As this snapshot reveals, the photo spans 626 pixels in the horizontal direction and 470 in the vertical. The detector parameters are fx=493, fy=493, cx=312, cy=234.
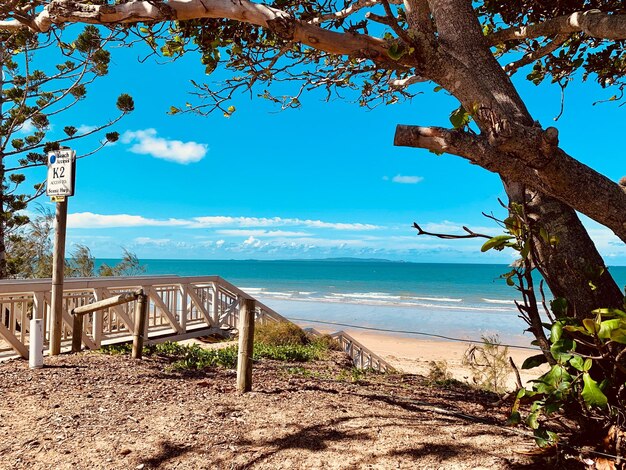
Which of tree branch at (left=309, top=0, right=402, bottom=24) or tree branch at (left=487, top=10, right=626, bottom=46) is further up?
tree branch at (left=309, top=0, right=402, bottom=24)

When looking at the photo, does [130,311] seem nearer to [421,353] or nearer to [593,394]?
[593,394]

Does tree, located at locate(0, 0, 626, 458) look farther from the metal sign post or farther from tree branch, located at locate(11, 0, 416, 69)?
the metal sign post

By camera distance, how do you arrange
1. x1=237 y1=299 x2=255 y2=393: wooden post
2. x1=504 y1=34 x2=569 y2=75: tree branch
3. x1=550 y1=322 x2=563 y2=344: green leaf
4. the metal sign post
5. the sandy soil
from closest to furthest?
x1=550 y1=322 x2=563 y2=344: green leaf
x1=237 y1=299 x2=255 y2=393: wooden post
x1=504 y1=34 x2=569 y2=75: tree branch
the metal sign post
the sandy soil

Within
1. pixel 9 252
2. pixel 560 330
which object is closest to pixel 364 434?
pixel 560 330

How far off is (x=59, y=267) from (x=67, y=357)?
3.83 feet

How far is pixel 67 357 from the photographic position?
636cm

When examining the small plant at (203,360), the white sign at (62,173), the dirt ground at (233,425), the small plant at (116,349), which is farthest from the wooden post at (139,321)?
the white sign at (62,173)

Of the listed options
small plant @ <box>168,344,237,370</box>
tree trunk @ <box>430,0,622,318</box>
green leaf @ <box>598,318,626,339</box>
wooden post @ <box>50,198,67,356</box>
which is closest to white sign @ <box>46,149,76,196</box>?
wooden post @ <box>50,198,67,356</box>

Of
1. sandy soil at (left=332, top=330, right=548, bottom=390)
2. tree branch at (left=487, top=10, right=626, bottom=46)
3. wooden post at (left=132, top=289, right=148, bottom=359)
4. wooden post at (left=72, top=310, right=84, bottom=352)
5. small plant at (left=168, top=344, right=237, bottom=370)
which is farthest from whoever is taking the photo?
sandy soil at (left=332, top=330, right=548, bottom=390)

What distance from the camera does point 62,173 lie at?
251 inches

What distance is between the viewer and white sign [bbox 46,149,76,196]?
632cm

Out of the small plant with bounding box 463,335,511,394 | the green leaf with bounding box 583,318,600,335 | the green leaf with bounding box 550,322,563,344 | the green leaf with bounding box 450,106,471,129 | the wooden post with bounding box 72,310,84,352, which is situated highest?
the green leaf with bounding box 450,106,471,129

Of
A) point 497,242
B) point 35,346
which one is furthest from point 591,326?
point 35,346

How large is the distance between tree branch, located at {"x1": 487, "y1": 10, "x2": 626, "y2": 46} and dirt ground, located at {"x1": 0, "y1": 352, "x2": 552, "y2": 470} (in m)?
2.88
